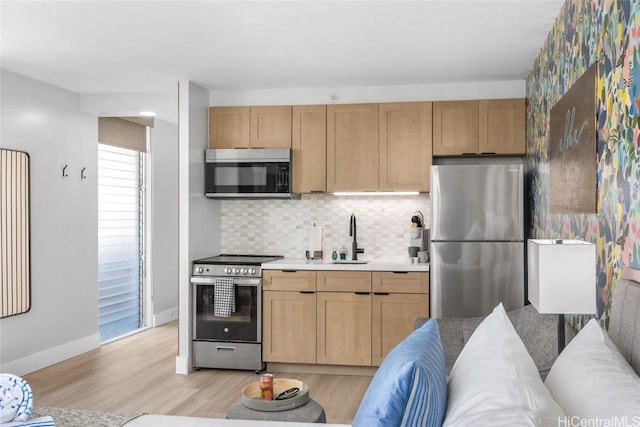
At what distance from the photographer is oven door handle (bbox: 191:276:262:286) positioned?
17.2ft

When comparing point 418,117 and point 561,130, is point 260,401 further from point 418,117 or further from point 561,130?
point 418,117

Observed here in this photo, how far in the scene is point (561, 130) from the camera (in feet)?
11.3

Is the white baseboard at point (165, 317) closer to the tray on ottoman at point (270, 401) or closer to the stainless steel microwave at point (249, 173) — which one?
the stainless steel microwave at point (249, 173)

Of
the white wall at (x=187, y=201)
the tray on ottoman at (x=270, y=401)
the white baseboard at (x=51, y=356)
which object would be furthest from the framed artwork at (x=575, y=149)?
the white baseboard at (x=51, y=356)

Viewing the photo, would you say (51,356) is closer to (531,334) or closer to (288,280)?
(288,280)

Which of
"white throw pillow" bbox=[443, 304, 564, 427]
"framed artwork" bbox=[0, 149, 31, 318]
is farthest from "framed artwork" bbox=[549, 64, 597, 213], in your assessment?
"framed artwork" bbox=[0, 149, 31, 318]

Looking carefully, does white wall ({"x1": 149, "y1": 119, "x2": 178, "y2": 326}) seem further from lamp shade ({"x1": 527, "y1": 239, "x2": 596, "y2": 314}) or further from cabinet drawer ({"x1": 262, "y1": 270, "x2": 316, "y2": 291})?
lamp shade ({"x1": 527, "y1": 239, "x2": 596, "y2": 314})

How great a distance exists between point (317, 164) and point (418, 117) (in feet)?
3.29

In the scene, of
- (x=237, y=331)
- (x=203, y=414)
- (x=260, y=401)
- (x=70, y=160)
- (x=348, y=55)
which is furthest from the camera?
(x=70, y=160)

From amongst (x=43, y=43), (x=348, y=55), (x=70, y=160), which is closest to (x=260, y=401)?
(x=348, y=55)

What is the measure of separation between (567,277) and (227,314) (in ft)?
11.2

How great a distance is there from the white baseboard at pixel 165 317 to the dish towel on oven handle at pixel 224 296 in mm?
2349

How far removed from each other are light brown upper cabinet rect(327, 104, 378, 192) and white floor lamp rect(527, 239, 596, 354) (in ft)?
10.1

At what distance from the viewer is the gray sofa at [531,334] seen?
3061mm
